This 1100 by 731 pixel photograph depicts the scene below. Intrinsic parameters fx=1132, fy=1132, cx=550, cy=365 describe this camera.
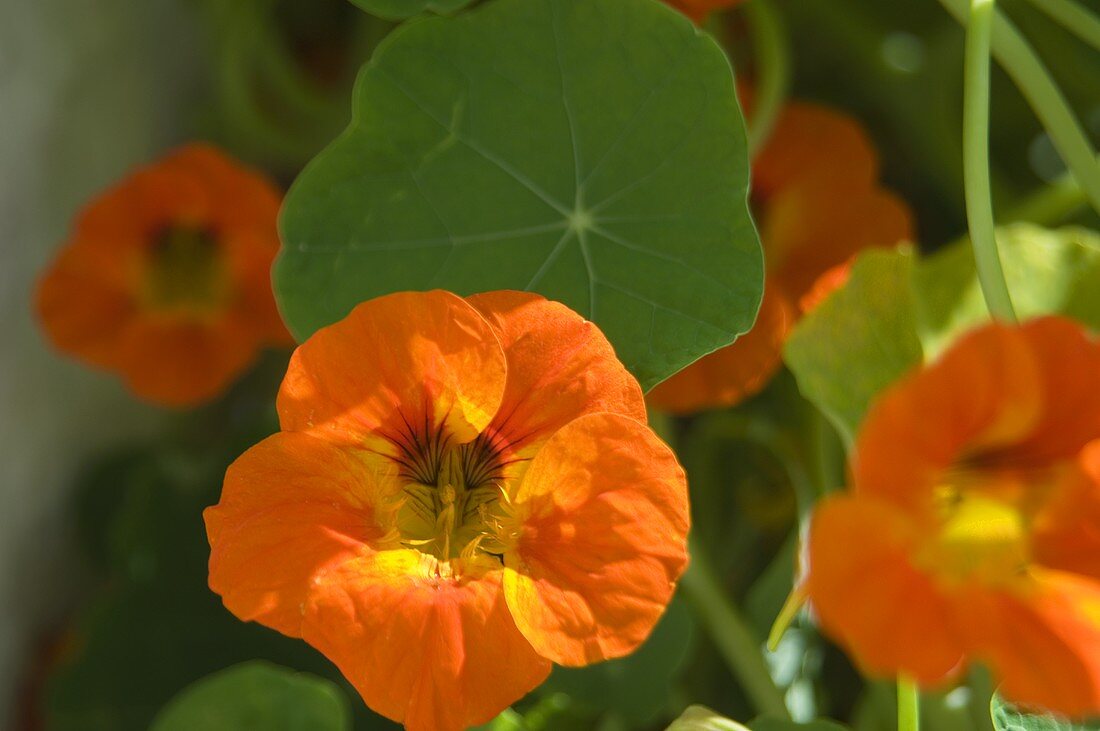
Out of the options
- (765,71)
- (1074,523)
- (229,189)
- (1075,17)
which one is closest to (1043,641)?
(1074,523)

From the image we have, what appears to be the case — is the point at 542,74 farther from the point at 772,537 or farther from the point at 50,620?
the point at 50,620

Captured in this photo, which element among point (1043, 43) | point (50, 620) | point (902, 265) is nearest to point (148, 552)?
point (50, 620)

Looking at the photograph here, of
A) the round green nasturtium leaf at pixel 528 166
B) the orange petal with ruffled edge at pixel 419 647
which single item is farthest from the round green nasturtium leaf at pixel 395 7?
the orange petal with ruffled edge at pixel 419 647

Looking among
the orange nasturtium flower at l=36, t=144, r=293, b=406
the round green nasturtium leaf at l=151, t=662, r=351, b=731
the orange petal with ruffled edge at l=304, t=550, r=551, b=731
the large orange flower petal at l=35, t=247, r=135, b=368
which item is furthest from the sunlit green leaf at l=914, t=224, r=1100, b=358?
the large orange flower petal at l=35, t=247, r=135, b=368

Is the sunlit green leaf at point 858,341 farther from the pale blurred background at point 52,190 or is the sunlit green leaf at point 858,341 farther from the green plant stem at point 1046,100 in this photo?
the pale blurred background at point 52,190

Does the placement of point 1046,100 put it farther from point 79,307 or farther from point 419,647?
point 79,307

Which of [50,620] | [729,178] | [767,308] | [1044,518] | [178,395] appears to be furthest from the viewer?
[50,620]

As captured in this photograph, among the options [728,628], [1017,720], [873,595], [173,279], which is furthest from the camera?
[173,279]
